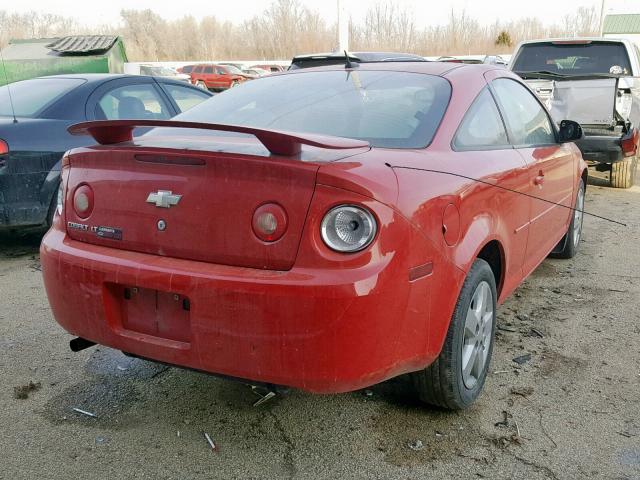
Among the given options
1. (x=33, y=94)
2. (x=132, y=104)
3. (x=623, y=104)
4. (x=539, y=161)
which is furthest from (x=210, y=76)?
(x=539, y=161)

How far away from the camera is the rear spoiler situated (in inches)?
85.7

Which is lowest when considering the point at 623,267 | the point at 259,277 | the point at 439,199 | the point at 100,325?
the point at 623,267

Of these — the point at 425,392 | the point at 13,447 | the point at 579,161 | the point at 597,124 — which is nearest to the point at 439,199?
the point at 425,392

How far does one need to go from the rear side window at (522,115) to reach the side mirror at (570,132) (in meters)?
0.06

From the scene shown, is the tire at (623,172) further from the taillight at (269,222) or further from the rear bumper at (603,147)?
the taillight at (269,222)

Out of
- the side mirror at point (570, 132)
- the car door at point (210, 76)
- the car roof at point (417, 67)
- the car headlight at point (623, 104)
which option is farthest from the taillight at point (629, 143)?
the car door at point (210, 76)

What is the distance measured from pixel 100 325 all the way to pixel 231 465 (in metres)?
0.73

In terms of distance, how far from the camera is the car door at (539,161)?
3.52 m

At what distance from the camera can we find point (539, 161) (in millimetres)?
3627

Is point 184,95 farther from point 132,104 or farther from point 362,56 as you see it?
point 362,56

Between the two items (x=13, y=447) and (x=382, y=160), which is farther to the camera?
(x=13, y=447)

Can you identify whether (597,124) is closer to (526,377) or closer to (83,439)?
(526,377)

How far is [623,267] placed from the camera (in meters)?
4.98

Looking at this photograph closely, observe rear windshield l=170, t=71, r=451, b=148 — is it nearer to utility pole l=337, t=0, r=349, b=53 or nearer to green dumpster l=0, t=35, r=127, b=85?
green dumpster l=0, t=35, r=127, b=85
